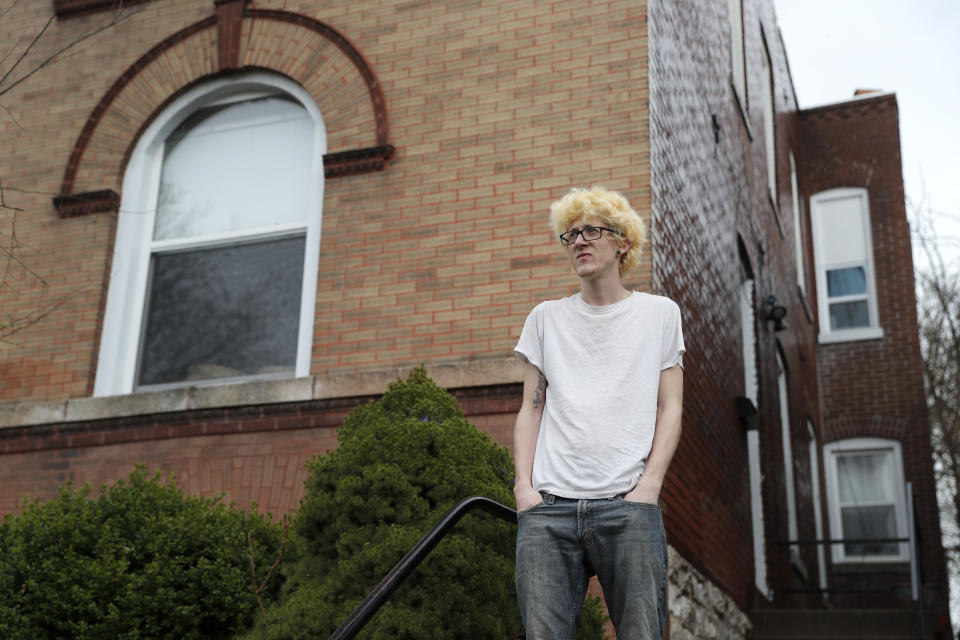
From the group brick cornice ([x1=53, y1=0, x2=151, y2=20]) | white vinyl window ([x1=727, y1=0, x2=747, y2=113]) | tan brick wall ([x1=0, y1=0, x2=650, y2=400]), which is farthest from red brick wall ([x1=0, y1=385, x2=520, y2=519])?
white vinyl window ([x1=727, y1=0, x2=747, y2=113])

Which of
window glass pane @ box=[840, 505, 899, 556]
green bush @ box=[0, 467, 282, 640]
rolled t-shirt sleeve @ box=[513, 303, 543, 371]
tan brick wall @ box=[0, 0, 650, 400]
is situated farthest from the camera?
window glass pane @ box=[840, 505, 899, 556]

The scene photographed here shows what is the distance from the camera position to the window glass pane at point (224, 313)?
8.03 meters

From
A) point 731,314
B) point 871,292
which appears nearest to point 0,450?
point 731,314

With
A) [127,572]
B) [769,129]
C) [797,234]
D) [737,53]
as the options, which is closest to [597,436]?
[127,572]

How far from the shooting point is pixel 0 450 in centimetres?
797

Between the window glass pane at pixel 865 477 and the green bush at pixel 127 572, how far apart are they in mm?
14313

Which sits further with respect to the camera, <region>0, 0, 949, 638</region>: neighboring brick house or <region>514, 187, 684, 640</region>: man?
<region>0, 0, 949, 638</region>: neighboring brick house

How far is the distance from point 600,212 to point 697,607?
4.89 m

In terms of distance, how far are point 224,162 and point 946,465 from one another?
15.5 metres

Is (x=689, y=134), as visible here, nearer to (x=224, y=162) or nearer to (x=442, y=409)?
(x=224, y=162)

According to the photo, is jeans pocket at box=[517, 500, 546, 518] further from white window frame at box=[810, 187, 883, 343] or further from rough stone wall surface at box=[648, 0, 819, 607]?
white window frame at box=[810, 187, 883, 343]

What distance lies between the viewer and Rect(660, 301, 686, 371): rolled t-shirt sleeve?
364 centimetres

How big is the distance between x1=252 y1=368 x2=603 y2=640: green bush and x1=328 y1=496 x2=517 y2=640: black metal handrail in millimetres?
468

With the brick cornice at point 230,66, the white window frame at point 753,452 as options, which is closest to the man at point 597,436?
the brick cornice at point 230,66
